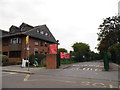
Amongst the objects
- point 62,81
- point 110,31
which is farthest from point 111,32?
point 62,81

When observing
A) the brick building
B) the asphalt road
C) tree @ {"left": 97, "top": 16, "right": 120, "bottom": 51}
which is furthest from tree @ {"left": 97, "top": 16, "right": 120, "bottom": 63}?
the brick building

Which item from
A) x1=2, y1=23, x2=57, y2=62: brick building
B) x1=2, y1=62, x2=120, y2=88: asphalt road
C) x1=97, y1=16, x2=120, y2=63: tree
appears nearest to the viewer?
x1=2, y1=62, x2=120, y2=88: asphalt road

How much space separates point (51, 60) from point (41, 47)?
48.8 feet

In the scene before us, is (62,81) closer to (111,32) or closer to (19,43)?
(111,32)

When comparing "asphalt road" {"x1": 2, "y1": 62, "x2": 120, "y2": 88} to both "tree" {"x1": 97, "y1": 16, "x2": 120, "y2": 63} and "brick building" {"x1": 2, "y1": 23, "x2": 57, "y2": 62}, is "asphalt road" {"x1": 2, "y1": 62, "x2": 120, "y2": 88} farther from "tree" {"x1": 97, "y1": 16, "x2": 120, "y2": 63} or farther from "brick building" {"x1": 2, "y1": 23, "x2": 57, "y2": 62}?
"brick building" {"x1": 2, "y1": 23, "x2": 57, "y2": 62}

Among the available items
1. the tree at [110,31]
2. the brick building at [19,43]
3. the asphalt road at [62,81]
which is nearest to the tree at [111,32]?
the tree at [110,31]

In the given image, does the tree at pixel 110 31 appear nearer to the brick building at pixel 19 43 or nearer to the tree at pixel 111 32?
the tree at pixel 111 32

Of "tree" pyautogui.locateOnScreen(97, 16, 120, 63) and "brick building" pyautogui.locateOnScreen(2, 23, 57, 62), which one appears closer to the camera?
"tree" pyautogui.locateOnScreen(97, 16, 120, 63)

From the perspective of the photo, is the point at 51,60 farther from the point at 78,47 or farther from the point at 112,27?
the point at 78,47

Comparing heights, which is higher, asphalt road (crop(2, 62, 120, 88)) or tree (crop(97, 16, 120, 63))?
tree (crop(97, 16, 120, 63))

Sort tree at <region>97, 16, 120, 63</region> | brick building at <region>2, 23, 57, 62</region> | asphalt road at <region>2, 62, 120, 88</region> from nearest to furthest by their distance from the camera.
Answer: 1. asphalt road at <region>2, 62, 120, 88</region>
2. tree at <region>97, 16, 120, 63</region>
3. brick building at <region>2, 23, 57, 62</region>

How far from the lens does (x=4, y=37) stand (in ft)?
94.9

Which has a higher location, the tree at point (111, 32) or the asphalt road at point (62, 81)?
the tree at point (111, 32)

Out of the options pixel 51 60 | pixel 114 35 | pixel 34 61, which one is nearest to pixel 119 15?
pixel 114 35
